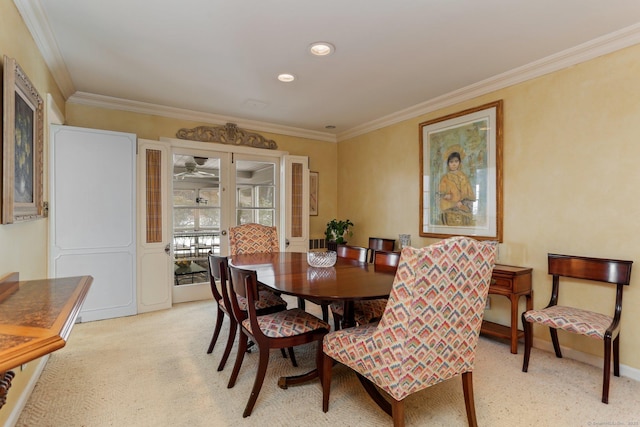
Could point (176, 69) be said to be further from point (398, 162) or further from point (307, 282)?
point (398, 162)

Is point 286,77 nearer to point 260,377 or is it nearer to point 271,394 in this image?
point 260,377

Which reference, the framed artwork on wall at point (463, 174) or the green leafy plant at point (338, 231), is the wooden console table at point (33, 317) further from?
the green leafy plant at point (338, 231)

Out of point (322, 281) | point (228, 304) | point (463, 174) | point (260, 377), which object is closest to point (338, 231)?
point (463, 174)

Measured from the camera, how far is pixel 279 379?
88.2 inches

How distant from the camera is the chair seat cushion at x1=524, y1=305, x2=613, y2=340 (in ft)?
7.00

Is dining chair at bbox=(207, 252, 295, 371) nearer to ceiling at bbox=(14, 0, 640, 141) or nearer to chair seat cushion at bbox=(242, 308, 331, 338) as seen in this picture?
chair seat cushion at bbox=(242, 308, 331, 338)

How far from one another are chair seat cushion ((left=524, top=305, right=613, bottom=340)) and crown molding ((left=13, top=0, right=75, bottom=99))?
13.0ft

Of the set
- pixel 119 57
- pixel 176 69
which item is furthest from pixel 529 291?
pixel 119 57

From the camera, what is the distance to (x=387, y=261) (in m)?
2.62

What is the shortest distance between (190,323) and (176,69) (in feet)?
8.23

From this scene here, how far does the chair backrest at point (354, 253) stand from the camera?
2.88 metres

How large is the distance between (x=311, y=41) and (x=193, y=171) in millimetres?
2575

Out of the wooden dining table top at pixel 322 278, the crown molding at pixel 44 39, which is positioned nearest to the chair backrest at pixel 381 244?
the wooden dining table top at pixel 322 278

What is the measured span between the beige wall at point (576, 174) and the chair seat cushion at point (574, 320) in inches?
10.3
